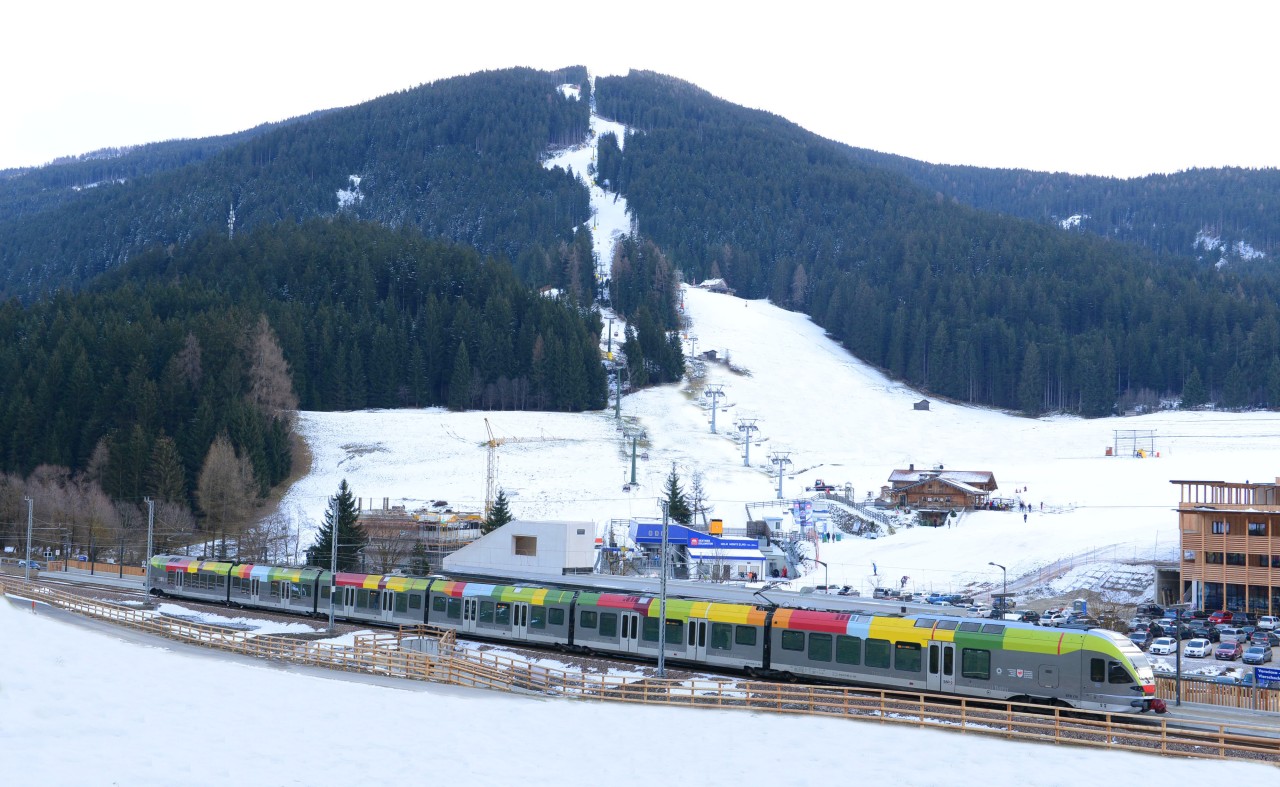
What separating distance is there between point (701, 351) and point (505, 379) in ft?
123

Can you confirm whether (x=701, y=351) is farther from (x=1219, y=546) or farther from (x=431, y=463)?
(x=1219, y=546)

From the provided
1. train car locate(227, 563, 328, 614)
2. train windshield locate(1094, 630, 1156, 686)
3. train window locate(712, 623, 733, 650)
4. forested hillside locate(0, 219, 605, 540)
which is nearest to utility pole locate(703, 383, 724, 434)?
forested hillside locate(0, 219, 605, 540)

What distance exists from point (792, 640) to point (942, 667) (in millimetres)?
5218

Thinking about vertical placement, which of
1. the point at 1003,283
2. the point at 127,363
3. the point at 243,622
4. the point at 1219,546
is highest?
the point at 1003,283

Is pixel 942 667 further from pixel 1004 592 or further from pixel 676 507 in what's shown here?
pixel 676 507

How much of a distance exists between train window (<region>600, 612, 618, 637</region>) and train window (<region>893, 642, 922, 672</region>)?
11.1m

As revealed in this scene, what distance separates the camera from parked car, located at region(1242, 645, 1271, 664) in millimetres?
43406

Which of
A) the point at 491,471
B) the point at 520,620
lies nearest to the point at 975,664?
the point at 520,620

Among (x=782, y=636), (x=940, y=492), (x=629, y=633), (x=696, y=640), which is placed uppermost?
(x=940, y=492)

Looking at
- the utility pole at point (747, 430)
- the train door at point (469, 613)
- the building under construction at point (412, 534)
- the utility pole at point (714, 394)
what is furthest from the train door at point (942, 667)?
the utility pole at point (714, 394)

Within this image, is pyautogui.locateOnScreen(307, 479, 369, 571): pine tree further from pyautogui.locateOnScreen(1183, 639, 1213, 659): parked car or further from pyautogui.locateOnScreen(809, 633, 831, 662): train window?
pyautogui.locateOnScreen(1183, 639, 1213, 659): parked car

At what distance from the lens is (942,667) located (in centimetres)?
3155

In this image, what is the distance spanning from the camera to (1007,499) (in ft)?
316

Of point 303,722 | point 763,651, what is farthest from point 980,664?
point 303,722
